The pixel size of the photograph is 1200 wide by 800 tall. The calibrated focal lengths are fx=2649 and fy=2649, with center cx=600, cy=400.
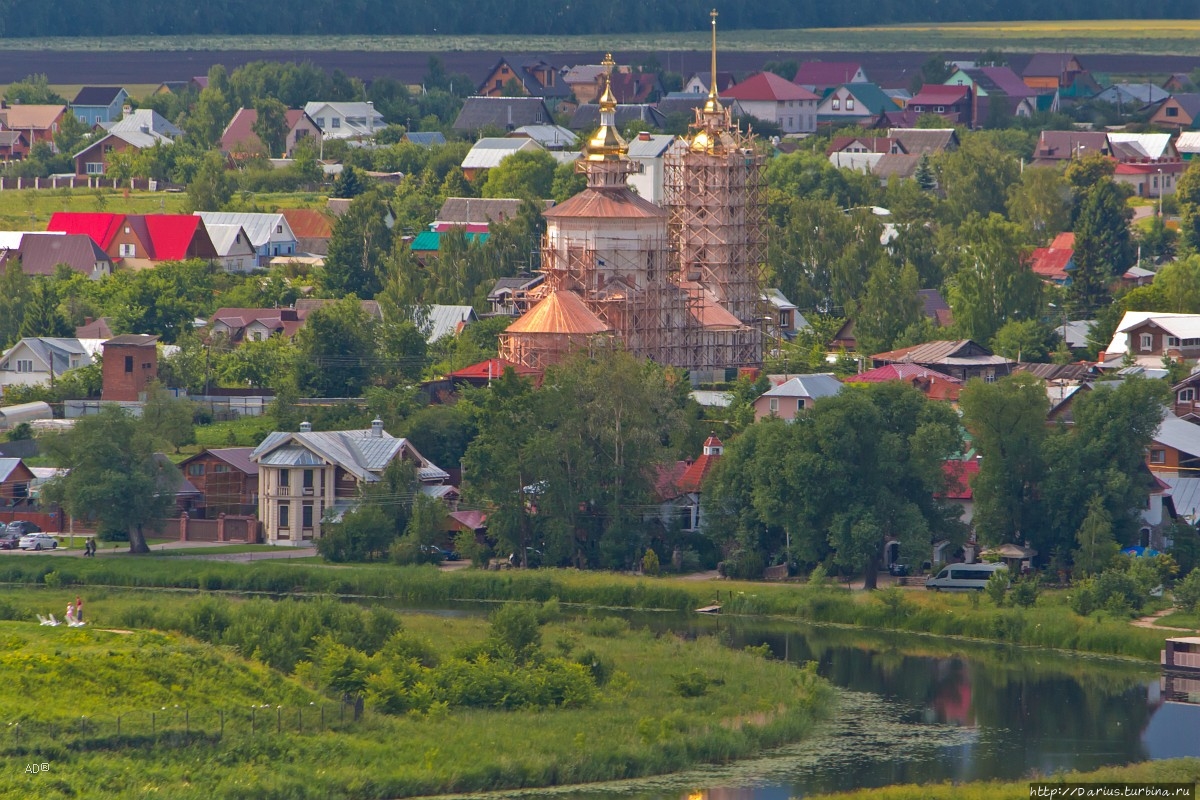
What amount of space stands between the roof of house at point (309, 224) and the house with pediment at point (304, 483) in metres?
32.2

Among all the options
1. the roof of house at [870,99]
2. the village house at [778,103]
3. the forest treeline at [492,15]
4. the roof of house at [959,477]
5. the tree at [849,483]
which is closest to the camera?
the tree at [849,483]

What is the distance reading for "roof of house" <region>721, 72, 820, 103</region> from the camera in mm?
114438

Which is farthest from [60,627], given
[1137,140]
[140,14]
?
[140,14]

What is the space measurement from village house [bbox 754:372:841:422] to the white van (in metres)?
8.73

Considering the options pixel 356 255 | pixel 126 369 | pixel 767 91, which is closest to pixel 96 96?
pixel 767 91

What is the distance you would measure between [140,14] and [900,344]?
93886 mm

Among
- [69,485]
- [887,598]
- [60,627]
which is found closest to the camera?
[60,627]

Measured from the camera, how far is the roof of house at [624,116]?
105812mm

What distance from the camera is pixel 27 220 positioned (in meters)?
84.4

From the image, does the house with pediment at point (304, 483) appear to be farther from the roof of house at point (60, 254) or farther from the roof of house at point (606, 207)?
the roof of house at point (60, 254)

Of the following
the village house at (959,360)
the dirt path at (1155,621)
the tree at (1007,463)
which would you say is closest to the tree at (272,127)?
the village house at (959,360)

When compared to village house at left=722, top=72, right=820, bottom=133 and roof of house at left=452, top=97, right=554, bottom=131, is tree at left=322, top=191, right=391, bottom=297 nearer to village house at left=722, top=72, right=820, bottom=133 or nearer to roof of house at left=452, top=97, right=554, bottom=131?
roof of house at left=452, top=97, right=554, bottom=131

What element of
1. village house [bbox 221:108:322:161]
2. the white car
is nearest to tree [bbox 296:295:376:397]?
the white car

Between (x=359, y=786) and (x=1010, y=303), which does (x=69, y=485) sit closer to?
(x=359, y=786)
